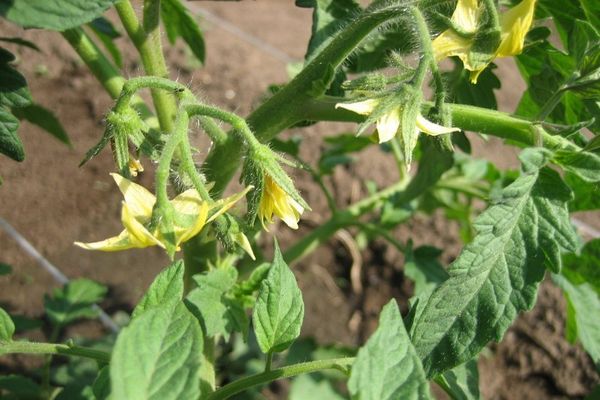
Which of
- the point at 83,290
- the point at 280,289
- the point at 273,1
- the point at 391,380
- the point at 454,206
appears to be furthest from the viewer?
the point at 273,1

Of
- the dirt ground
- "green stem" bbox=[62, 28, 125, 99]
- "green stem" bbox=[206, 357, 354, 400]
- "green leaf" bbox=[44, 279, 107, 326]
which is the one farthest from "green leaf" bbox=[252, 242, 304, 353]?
the dirt ground

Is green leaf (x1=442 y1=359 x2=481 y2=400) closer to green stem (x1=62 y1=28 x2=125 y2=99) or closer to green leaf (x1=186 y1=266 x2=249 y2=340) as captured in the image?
green leaf (x1=186 y1=266 x2=249 y2=340)

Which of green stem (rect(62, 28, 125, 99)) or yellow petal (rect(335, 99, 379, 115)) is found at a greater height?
green stem (rect(62, 28, 125, 99))

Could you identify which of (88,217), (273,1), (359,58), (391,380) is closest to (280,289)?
(391,380)

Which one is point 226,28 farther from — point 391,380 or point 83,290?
point 391,380

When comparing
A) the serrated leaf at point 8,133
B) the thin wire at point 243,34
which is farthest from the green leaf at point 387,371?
the thin wire at point 243,34

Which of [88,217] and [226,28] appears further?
[226,28]
